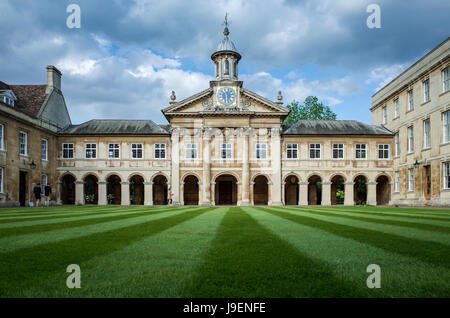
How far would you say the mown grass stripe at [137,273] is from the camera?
3324 mm

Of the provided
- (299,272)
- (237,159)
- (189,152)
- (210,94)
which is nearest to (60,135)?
(189,152)

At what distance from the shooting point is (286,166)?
3678 cm

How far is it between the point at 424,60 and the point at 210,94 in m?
19.9

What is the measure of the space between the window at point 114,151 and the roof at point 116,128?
142cm

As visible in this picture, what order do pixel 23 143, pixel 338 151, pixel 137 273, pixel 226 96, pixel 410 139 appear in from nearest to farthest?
pixel 137 273
pixel 23 143
pixel 410 139
pixel 226 96
pixel 338 151

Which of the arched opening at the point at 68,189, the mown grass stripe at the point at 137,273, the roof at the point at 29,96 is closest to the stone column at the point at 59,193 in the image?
the arched opening at the point at 68,189

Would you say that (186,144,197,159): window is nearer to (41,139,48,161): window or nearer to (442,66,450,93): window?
(41,139,48,161): window

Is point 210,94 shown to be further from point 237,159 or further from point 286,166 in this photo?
point 286,166

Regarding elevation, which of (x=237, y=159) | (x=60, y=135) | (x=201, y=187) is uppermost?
(x=60, y=135)

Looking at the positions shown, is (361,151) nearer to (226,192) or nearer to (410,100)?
(410,100)

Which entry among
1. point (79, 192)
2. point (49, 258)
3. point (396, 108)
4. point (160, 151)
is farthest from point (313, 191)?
point (49, 258)

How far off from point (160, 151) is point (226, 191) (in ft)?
30.0

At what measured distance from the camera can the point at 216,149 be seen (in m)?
36.1
